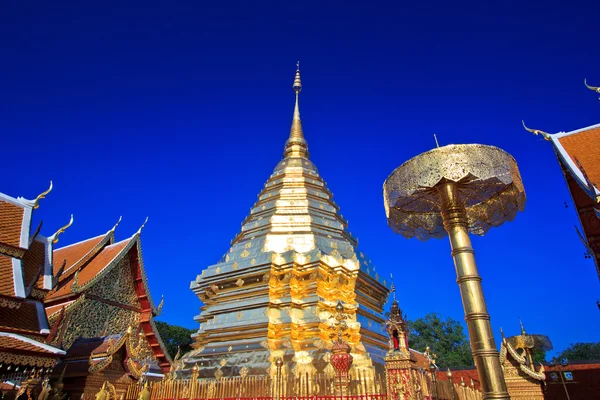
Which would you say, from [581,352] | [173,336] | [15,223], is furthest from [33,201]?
[581,352]

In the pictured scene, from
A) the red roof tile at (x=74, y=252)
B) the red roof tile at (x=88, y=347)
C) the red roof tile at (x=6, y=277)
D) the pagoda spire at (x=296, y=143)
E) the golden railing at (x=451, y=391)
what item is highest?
the pagoda spire at (x=296, y=143)

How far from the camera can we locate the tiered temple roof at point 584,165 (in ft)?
30.5

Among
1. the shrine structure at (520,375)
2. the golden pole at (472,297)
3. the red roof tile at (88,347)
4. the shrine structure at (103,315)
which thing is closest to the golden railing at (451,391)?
the golden pole at (472,297)

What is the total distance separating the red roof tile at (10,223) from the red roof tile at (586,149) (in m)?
11.8

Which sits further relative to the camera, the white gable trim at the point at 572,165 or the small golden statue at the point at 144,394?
the white gable trim at the point at 572,165

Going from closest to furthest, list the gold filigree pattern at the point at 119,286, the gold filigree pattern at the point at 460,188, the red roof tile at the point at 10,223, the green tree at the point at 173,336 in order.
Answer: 1. the gold filigree pattern at the point at 460,188
2. the red roof tile at the point at 10,223
3. the gold filigree pattern at the point at 119,286
4. the green tree at the point at 173,336

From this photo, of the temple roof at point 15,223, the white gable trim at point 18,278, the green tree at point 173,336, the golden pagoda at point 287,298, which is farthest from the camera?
the green tree at point 173,336

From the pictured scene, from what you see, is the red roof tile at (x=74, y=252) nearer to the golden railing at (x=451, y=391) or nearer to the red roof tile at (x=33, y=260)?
the red roof tile at (x=33, y=260)

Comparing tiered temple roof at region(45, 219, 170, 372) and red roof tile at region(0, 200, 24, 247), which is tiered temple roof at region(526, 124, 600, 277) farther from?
tiered temple roof at region(45, 219, 170, 372)

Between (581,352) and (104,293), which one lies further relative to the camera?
(581,352)

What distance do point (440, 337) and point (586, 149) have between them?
2835cm

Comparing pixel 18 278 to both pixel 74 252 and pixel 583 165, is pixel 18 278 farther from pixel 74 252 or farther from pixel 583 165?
pixel 583 165

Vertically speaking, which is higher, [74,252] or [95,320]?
[74,252]

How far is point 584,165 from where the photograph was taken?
371 inches
